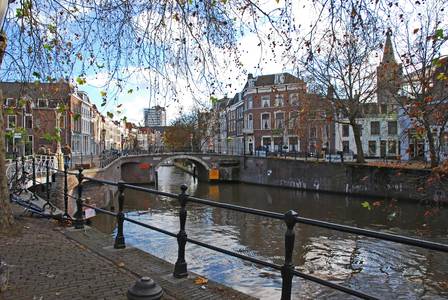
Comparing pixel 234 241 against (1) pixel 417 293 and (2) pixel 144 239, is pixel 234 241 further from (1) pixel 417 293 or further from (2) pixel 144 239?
(1) pixel 417 293

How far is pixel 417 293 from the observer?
7.47 m

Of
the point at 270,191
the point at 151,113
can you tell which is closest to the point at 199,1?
the point at 151,113

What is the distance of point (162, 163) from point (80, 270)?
101 ft

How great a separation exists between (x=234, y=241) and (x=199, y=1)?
9.03m

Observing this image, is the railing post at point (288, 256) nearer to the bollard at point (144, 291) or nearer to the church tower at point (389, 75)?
the bollard at point (144, 291)

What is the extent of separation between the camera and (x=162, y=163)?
33875mm

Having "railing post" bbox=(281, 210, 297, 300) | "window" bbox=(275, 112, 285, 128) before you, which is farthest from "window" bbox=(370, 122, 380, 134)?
"railing post" bbox=(281, 210, 297, 300)

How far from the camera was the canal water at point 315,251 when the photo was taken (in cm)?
773

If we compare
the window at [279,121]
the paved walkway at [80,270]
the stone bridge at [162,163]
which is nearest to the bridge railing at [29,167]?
the paved walkway at [80,270]

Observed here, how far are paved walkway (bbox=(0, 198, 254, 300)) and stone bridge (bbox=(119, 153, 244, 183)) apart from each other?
27511mm

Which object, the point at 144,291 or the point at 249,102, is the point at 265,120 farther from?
the point at 144,291

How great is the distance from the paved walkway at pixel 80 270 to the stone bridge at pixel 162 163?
2751 centimetres

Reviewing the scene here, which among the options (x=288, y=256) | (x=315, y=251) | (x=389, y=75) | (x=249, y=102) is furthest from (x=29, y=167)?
(x=249, y=102)

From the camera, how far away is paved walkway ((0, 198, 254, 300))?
2.84 metres
